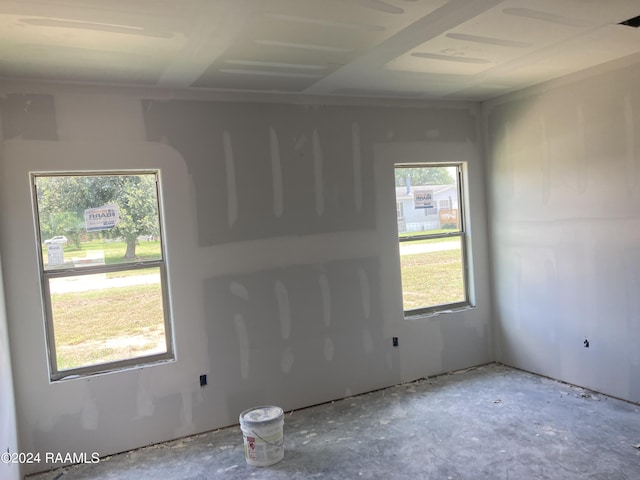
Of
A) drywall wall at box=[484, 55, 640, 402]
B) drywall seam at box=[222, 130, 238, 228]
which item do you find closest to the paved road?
drywall seam at box=[222, 130, 238, 228]

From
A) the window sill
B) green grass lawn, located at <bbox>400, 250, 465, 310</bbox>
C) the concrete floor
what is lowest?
the concrete floor

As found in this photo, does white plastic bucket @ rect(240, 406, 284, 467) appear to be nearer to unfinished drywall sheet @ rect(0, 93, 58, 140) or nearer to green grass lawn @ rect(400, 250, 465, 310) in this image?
green grass lawn @ rect(400, 250, 465, 310)

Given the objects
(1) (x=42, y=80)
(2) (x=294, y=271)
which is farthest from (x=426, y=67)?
(1) (x=42, y=80)

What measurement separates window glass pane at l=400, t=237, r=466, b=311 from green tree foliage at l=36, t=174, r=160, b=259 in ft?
8.14

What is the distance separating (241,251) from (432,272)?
2.11 m

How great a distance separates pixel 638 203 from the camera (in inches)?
144

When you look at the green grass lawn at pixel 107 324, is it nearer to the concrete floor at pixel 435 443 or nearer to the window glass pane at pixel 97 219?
the window glass pane at pixel 97 219

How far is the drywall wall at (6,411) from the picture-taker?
2738 millimetres

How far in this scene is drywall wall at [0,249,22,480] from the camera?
2738mm

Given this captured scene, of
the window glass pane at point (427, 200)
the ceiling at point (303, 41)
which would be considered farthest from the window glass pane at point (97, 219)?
the window glass pane at point (427, 200)

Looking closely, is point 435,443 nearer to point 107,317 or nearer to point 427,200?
point 427,200

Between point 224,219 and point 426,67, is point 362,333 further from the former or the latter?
point 426,67

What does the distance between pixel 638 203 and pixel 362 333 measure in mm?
2561

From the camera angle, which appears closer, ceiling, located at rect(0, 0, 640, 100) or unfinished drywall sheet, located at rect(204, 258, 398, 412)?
ceiling, located at rect(0, 0, 640, 100)
